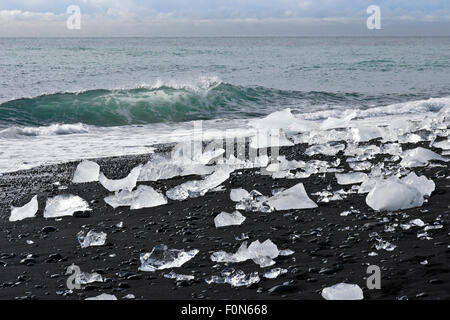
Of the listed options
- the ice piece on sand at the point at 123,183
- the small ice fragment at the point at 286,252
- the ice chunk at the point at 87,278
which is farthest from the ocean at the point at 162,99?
the small ice fragment at the point at 286,252

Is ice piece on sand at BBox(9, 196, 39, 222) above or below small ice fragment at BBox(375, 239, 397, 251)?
below

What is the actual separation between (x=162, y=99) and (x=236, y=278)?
13.2m

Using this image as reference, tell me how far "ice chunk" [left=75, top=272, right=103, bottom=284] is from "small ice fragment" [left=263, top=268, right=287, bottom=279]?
0.88 m

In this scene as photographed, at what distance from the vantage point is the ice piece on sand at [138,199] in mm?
4516

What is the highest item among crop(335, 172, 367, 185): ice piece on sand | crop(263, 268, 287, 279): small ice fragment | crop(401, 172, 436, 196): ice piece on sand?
crop(401, 172, 436, 196): ice piece on sand

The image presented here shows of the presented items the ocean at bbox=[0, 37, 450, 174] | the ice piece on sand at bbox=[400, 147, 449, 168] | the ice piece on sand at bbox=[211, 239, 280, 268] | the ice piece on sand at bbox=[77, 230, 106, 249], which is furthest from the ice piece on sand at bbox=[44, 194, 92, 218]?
the ice piece on sand at bbox=[400, 147, 449, 168]

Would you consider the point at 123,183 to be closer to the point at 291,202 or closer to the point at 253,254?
the point at 291,202

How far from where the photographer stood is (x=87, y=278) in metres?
2.96

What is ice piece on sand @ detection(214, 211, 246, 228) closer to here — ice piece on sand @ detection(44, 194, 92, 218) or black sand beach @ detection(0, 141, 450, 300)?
black sand beach @ detection(0, 141, 450, 300)

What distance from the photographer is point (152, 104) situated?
49.6ft

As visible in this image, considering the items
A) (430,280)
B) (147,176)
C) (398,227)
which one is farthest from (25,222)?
(430,280)

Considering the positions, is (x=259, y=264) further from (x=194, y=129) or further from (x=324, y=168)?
(x=194, y=129)
